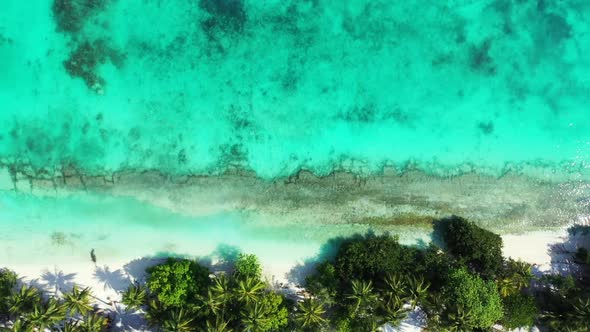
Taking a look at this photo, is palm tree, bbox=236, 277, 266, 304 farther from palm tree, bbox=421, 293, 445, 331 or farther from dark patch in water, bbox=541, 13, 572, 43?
dark patch in water, bbox=541, 13, 572, 43

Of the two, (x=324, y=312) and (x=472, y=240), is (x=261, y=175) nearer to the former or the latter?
(x=324, y=312)

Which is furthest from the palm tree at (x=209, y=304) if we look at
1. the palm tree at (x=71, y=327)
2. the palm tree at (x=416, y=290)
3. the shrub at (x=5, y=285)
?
the shrub at (x=5, y=285)

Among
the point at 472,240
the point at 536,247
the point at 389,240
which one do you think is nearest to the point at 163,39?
the point at 389,240

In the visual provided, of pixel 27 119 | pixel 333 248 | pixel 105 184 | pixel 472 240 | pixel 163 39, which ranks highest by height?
pixel 163 39

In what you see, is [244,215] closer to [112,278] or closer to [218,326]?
[218,326]

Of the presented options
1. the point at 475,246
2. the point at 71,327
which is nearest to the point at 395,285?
the point at 475,246

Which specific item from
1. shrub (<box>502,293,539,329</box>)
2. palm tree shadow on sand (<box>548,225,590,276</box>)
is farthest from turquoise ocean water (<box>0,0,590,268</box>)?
shrub (<box>502,293,539,329</box>)
